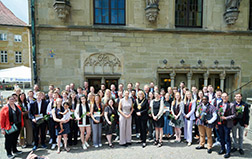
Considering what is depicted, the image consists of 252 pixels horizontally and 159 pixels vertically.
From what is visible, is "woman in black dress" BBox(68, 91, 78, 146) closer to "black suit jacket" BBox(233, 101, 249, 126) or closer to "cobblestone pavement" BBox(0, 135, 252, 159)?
"cobblestone pavement" BBox(0, 135, 252, 159)

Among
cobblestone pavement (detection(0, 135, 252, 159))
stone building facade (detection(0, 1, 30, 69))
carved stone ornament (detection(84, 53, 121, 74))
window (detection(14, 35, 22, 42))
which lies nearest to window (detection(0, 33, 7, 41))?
stone building facade (detection(0, 1, 30, 69))

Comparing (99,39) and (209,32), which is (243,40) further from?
(99,39)

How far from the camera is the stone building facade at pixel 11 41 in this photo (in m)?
30.8

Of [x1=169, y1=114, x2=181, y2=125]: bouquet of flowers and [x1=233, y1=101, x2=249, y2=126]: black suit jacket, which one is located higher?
[x1=233, y1=101, x2=249, y2=126]: black suit jacket

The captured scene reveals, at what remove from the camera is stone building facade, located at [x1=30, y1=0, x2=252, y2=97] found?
24.3 ft

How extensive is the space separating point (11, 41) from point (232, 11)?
38.0 meters

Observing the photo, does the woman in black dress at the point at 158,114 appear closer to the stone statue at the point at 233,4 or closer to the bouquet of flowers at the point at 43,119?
the bouquet of flowers at the point at 43,119

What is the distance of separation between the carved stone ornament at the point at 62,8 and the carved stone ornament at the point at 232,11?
8.11 meters

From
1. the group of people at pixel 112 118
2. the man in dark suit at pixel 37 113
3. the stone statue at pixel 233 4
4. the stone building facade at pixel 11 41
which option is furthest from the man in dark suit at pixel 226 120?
the stone building facade at pixel 11 41

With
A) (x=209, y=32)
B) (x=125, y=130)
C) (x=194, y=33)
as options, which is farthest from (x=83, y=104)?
(x=209, y=32)

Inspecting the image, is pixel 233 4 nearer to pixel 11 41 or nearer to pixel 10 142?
pixel 10 142

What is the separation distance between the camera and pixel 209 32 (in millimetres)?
8219

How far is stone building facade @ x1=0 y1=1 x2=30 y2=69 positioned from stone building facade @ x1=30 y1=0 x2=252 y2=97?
95.9 ft

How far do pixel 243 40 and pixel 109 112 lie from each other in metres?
8.68
